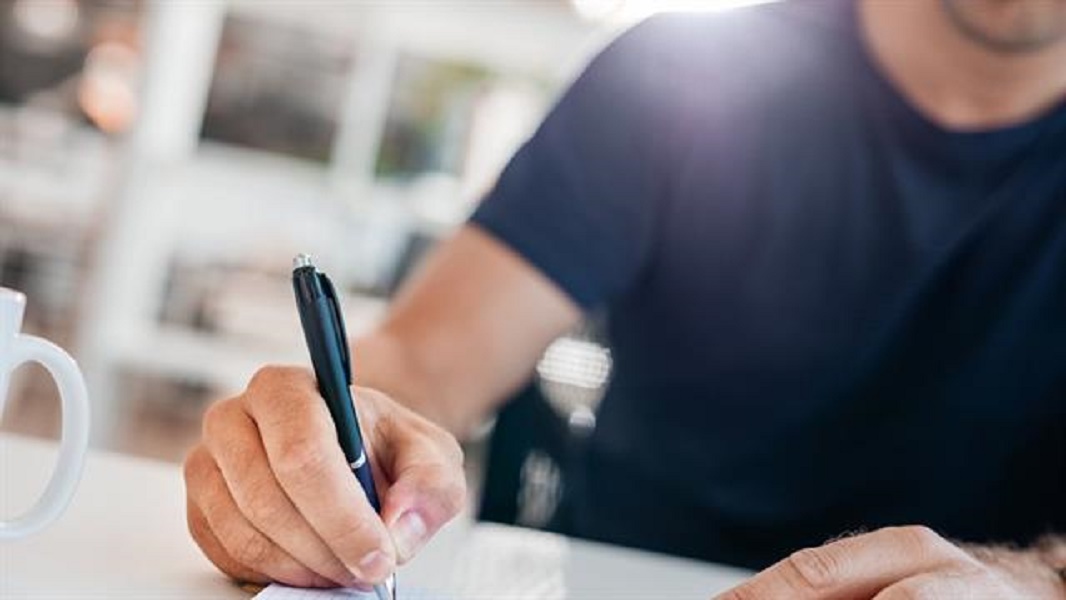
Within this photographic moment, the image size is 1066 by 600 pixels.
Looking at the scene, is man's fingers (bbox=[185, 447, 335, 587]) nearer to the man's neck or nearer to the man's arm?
the man's arm

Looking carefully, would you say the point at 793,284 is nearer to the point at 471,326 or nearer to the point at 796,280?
the point at 796,280

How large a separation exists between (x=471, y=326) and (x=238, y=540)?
522 mm

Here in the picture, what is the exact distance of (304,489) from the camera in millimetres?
611

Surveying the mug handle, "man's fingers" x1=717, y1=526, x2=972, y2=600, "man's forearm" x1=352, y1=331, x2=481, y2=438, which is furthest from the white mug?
"man's forearm" x1=352, y1=331, x2=481, y2=438

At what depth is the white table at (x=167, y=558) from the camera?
2.12 feet

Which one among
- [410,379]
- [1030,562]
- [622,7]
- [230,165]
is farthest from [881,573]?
[230,165]

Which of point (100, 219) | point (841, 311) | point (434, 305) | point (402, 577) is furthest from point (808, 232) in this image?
point (100, 219)

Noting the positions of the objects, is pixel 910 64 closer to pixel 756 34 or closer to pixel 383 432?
pixel 756 34

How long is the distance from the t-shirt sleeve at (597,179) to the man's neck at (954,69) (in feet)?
0.66

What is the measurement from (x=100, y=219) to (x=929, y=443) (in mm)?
3515

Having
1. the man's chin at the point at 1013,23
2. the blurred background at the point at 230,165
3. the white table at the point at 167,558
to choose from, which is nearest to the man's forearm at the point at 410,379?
the white table at the point at 167,558

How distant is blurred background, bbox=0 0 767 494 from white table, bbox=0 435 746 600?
2.95 metres

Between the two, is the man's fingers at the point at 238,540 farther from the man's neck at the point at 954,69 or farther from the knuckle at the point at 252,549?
the man's neck at the point at 954,69

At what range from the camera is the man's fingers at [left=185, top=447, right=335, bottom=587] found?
0.65m
